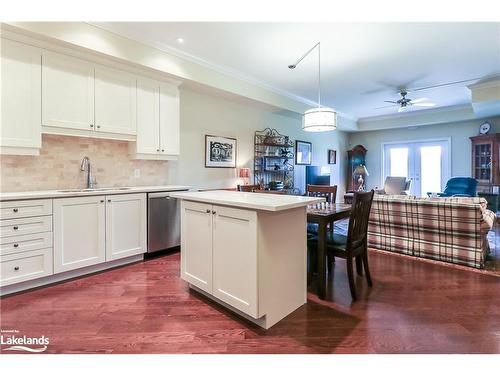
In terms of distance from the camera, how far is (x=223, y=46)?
11.1 feet

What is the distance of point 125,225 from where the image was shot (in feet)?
10.3

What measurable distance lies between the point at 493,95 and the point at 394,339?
16.8 feet

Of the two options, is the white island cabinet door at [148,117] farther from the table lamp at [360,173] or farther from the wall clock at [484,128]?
the wall clock at [484,128]

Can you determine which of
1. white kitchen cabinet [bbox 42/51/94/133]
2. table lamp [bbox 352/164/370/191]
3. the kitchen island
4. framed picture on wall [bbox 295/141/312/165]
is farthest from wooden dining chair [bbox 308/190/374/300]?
table lamp [bbox 352/164/370/191]

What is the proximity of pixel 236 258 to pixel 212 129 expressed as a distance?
10.1 feet

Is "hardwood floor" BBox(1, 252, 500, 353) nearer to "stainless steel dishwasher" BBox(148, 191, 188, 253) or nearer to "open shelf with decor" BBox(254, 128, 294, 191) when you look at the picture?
"stainless steel dishwasher" BBox(148, 191, 188, 253)

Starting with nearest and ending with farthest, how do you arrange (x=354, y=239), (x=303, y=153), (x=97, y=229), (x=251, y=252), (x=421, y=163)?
(x=251, y=252) < (x=354, y=239) < (x=97, y=229) < (x=303, y=153) < (x=421, y=163)

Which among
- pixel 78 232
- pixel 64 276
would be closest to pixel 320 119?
pixel 78 232

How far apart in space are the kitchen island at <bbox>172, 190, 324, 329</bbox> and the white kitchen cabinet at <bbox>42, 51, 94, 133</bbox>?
5.27ft

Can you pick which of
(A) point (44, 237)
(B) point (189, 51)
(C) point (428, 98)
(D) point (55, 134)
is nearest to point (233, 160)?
(B) point (189, 51)

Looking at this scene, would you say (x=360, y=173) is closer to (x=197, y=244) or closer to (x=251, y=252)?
(x=197, y=244)

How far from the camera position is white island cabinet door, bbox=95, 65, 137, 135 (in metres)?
3.06

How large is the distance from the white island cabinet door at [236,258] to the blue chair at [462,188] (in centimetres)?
565

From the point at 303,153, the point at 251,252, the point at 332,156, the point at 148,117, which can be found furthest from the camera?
the point at 332,156
